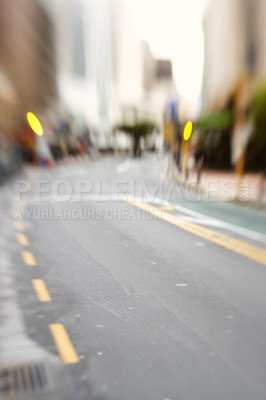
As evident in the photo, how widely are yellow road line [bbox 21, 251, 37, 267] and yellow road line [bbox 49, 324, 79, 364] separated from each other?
1.99 meters

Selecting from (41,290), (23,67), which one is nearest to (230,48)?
(23,67)

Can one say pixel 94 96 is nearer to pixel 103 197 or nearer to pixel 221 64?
pixel 103 197

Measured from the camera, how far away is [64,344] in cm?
322

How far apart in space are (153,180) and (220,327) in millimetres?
13089

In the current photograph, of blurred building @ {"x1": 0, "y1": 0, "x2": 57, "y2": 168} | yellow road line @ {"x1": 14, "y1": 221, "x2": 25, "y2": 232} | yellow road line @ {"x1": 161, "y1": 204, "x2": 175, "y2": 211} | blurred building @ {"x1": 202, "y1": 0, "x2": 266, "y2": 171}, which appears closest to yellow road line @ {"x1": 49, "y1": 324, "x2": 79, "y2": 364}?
yellow road line @ {"x1": 14, "y1": 221, "x2": 25, "y2": 232}

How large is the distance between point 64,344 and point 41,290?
127 cm

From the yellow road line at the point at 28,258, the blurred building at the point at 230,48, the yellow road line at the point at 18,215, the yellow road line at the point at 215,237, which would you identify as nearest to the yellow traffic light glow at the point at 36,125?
the yellow road line at the point at 28,258

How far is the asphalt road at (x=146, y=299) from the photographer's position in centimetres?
278

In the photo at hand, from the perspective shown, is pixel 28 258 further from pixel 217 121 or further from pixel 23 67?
pixel 217 121

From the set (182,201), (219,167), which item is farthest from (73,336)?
(219,167)

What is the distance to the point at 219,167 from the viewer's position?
24.8 metres

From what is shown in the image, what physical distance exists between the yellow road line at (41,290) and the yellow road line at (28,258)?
0.70 meters

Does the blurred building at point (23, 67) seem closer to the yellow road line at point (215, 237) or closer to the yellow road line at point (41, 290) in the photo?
the yellow road line at point (215, 237)

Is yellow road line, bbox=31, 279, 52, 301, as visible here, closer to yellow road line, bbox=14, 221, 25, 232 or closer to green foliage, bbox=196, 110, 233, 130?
yellow road line, bbox=14, 221, 25, 232
